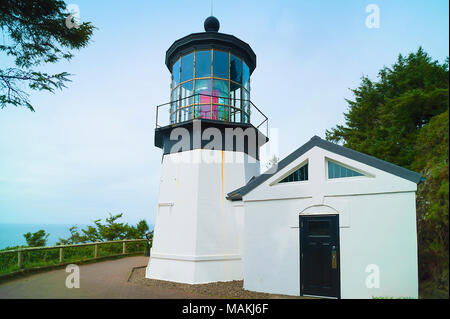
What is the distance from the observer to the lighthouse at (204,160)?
9.14m

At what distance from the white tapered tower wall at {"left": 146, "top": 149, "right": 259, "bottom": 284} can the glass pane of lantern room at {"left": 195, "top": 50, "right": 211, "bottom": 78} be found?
282cm

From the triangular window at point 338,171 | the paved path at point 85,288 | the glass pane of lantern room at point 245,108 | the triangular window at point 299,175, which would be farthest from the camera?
the glass pane of lantern room at point 245,108

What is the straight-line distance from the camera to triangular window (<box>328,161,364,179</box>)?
6.80 metres

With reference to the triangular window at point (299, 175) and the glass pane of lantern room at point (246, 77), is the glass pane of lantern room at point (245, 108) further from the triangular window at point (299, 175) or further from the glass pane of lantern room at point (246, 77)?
the triangular window at point (299, 175)

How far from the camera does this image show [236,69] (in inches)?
411

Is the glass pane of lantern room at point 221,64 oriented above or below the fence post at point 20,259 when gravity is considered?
above

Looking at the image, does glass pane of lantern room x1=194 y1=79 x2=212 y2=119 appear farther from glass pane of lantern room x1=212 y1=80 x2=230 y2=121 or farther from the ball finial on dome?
the ball finial on dome

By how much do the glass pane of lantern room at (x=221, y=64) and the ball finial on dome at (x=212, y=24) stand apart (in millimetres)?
1395

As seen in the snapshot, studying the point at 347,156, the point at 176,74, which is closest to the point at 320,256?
the point at 347,156

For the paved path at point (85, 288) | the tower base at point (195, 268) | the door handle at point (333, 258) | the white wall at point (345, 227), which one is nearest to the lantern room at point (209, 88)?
the white wall at point (345, 227)

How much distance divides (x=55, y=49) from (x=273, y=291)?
364 inches

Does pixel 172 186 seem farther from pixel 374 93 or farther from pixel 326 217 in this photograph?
pixel 374 93

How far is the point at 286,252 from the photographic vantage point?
23.7 feet
